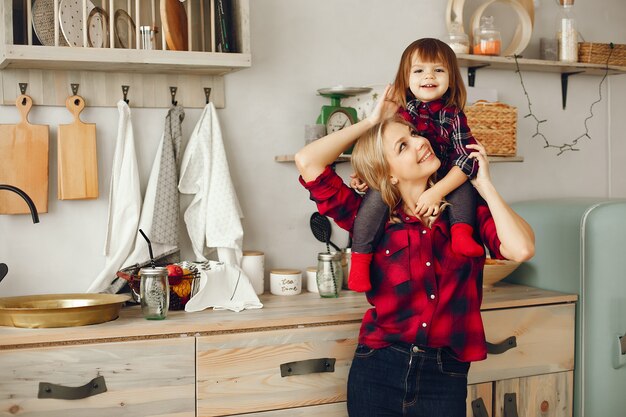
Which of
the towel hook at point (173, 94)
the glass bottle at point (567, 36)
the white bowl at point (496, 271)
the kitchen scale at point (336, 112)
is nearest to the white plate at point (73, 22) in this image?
the towel hook at point (173, 94)

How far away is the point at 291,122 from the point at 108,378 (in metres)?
1.19

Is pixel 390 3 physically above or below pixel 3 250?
above

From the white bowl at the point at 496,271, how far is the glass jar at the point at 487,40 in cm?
81

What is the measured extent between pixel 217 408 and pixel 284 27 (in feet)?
4.55

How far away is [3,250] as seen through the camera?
8.23ft

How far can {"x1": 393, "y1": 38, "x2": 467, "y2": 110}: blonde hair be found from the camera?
202 centimetres

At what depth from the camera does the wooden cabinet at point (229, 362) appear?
6.73ft

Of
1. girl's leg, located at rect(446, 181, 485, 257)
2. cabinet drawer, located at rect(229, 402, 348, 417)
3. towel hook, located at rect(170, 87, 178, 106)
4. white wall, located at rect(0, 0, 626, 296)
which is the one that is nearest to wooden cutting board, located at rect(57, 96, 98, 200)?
white wall, located at rect(0, 0, 626, 296)

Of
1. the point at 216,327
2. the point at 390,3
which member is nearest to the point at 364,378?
the point at 216,327

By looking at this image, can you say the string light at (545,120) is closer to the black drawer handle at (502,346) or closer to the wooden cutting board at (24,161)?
the black drawer handle at (502,346)

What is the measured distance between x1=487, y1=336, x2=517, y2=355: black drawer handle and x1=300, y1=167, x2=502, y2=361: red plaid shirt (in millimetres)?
517

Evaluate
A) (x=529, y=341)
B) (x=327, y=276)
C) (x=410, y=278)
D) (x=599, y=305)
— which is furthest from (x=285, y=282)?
(x=599, y=305)

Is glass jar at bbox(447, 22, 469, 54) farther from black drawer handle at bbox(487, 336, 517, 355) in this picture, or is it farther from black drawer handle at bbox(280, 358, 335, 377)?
black drawer handle at bbox(280, 358, 335, 377)

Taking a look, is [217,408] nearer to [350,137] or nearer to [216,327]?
[216,327]
